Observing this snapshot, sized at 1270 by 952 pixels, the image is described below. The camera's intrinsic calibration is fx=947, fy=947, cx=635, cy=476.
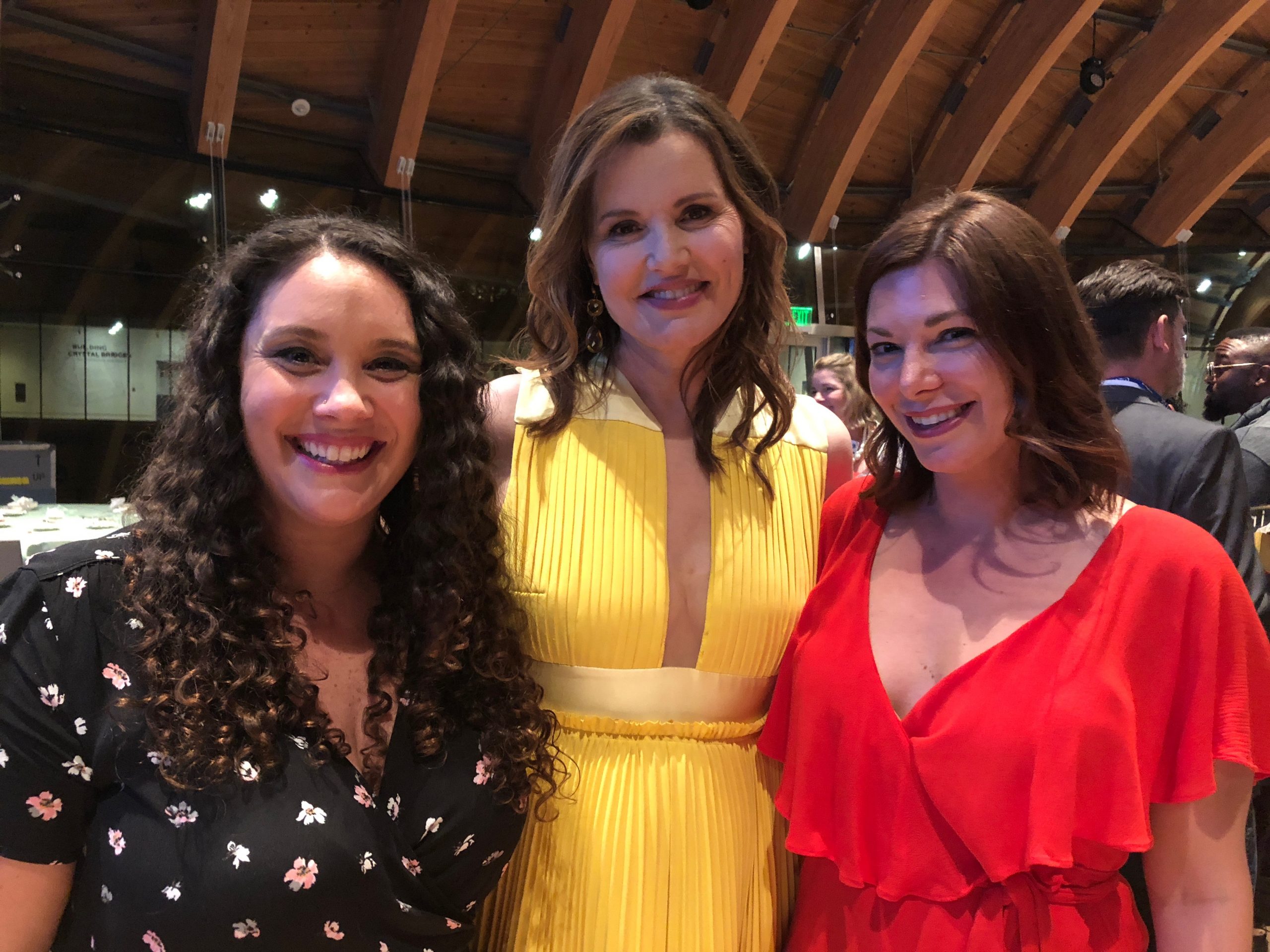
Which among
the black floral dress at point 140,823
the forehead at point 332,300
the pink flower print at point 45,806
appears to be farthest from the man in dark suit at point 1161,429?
the pink flower print at point 45,806

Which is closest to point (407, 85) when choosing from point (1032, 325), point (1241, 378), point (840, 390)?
point (840, 390)

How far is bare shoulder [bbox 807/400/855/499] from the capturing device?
204cm

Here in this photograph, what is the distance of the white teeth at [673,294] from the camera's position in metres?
1.76

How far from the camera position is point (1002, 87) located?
9.49 m

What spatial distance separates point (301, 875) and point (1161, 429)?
2.76 m

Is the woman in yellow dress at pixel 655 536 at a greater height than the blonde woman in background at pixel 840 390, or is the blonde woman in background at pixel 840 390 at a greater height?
the blonde woman in background at pixel 840 390

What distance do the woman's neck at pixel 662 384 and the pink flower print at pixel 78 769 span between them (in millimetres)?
1126

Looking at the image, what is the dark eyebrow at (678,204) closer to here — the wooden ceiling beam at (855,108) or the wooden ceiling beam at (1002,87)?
the wooden ceiling beam at (1002,87)

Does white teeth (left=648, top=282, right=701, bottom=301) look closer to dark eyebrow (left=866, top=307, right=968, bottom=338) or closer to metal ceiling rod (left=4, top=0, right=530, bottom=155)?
dark eyebrow (left=866, top=307, right=968, bottom=338)

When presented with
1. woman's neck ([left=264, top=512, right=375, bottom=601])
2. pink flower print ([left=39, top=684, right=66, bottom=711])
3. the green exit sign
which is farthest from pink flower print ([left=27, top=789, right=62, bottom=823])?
the green exit sign

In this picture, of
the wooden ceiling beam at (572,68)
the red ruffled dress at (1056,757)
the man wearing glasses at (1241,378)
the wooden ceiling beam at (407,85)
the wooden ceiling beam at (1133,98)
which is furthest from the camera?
the wooden ceiling beam at (1133,98)

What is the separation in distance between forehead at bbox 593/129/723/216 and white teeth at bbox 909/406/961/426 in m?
0.58

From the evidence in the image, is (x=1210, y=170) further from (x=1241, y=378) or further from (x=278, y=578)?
(x=278, y=578)

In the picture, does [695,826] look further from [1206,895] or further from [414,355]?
[414,355]
